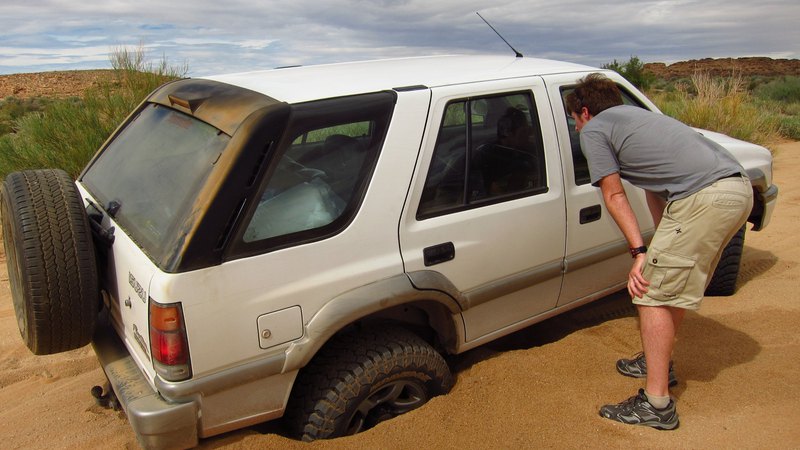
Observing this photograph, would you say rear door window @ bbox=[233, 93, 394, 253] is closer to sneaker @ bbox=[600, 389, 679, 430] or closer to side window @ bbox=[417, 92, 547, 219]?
side window @ bbox=[417, 92, 547, 219]

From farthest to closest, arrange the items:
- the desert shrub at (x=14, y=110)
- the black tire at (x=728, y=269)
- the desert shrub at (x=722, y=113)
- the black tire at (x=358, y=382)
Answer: the desert shrub at (x=14, y=110)
the desert shrub at (x=722, y=113)
the black tire at (x=728, y=269)
the black tire at (x=358, y=382)

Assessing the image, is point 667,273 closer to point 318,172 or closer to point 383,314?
point 383,314

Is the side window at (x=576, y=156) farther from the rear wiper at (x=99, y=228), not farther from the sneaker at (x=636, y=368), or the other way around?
the rear wiper at (x=99, y=228)

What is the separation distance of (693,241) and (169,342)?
235 centimetres

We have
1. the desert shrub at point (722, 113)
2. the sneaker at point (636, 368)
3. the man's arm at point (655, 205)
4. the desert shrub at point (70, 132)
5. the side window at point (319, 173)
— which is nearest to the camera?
the side window at point (319, 173)

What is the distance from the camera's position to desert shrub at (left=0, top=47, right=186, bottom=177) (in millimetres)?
7617

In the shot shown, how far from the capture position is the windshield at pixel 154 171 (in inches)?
101

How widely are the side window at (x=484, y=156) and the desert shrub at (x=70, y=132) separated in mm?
5903

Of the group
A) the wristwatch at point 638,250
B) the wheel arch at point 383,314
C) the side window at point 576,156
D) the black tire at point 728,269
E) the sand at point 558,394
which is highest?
the side window at point 576,156

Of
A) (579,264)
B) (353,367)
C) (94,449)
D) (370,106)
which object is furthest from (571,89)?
(94,449)

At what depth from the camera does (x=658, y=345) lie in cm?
305

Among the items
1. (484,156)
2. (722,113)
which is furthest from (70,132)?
(722,113)

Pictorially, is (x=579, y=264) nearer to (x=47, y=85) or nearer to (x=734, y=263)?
(x=734, y=263)

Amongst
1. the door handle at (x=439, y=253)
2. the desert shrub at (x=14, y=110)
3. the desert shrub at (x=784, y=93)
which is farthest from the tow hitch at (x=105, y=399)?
the desert shrub at (x=784, y=93)
